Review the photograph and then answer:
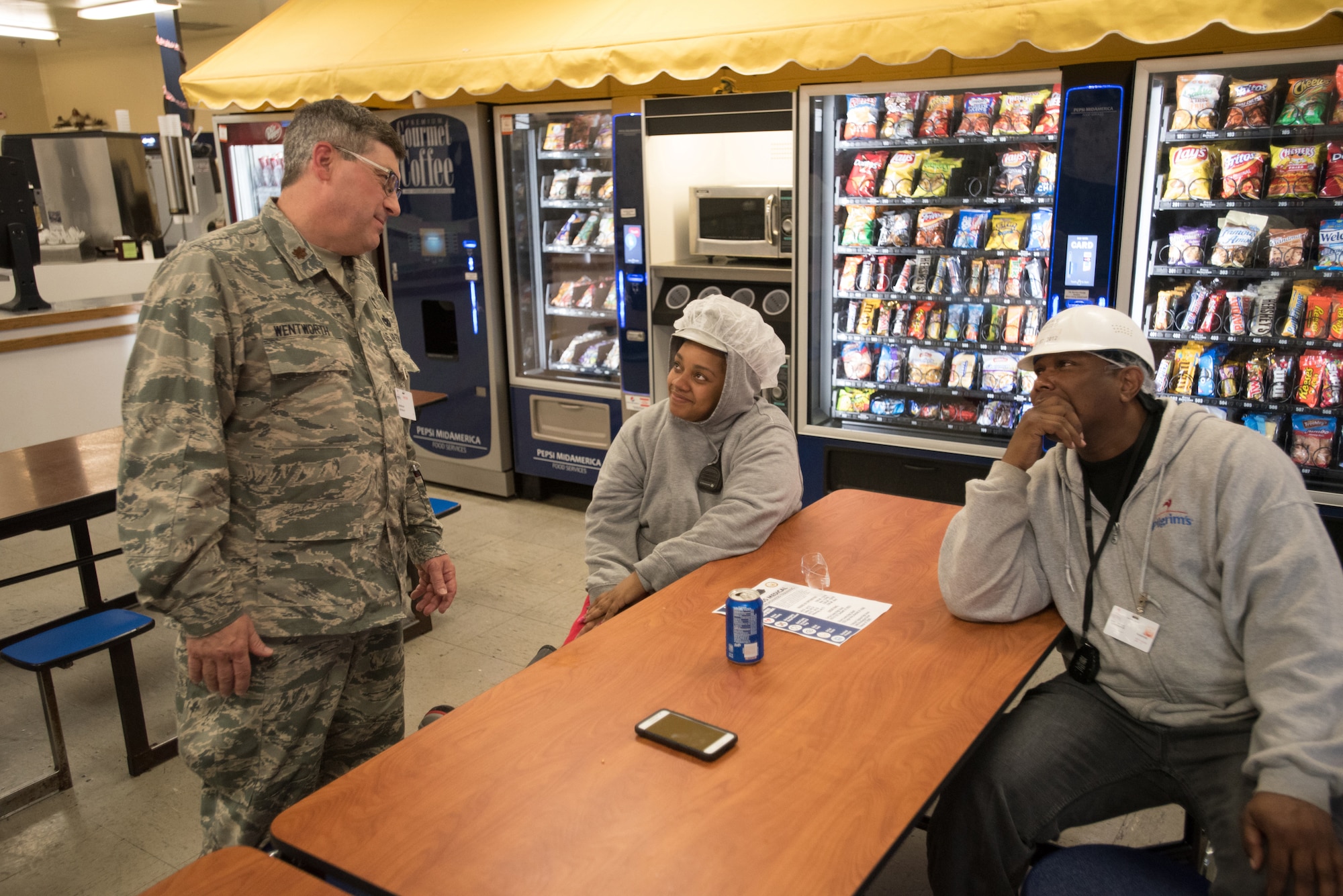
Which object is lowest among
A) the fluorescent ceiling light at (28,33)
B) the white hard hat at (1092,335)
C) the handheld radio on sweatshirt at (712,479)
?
the handheld radio on sweatshirt at (712,479)

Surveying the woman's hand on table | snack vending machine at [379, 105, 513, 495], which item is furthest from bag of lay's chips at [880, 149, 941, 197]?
the woman's hand on table

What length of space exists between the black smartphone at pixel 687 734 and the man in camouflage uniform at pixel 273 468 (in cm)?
75

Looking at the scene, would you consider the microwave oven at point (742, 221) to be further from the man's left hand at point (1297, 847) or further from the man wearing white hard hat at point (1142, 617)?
the man's left hand at point (1297, 847)

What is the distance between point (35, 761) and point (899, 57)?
→ 3.94 m

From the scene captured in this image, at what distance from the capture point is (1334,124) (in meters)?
3.39

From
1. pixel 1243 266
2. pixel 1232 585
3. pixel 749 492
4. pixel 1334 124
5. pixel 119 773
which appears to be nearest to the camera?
pixel 1232 585

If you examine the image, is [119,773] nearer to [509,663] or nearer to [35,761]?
[35,761]

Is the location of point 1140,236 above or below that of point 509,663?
above

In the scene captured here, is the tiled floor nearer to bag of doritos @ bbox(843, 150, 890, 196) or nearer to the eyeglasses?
the eyeglasses

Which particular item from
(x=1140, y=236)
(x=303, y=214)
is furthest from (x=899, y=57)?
(x=303, y=214)

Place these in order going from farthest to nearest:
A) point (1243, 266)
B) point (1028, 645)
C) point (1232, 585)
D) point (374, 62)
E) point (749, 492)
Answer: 1. point (374, 62)
2. point (1243, 266)
3. point (749, 492)
4. point (1028, 645)
5. point (1232, 585)

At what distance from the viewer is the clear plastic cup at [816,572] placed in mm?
2327

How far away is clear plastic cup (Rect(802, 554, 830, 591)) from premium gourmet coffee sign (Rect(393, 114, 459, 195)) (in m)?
3.79

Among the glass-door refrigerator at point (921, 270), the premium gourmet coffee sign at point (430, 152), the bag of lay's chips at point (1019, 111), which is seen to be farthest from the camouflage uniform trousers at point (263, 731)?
the premium gourmet coffee sign at point (430, 152)
